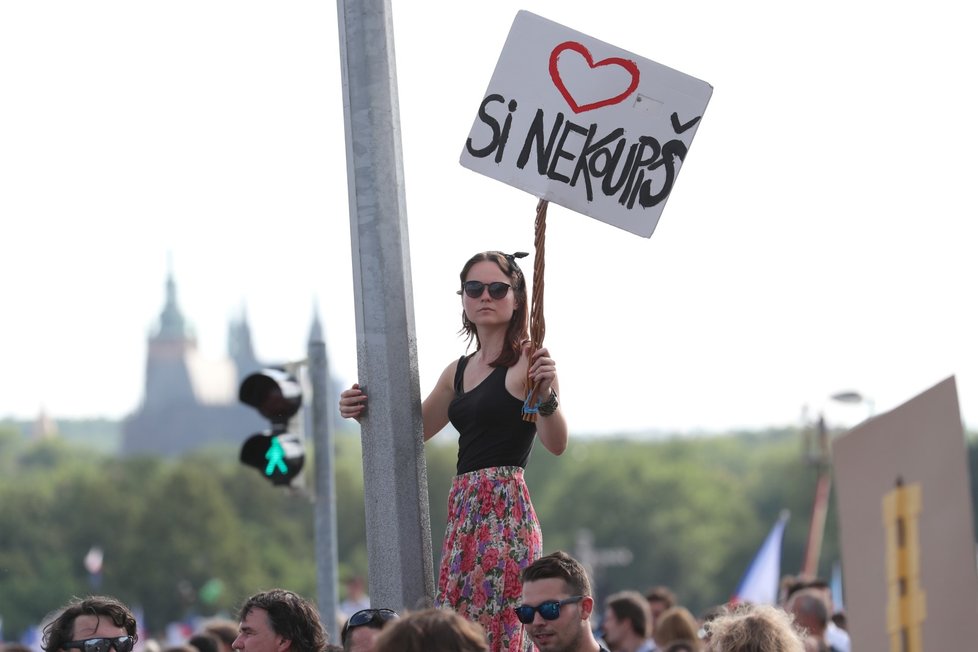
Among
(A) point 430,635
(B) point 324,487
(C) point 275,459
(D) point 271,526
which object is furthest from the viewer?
(D) point 271,526

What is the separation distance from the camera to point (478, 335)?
5777mm

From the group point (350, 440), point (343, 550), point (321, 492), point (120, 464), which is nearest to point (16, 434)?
point (350, 440)

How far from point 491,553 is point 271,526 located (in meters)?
104

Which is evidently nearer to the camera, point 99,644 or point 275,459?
point 99,644

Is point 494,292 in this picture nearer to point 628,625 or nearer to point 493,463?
point 493,463

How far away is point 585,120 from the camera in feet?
18.3

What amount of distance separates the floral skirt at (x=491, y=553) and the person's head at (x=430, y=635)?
171cm

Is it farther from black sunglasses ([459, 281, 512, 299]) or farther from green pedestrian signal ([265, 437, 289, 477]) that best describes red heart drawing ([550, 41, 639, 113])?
green pedestrian signal ([265, 437, 289, 477])

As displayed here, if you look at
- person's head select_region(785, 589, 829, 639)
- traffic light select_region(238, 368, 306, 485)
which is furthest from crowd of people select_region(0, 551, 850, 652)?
traffic light select_region(238, 368, 306, 485)

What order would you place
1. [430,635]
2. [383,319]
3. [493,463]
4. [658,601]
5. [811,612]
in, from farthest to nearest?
1. [658,601]
2. [811,612]
3. [493,463]
4. [383,319]
5. [430,635]

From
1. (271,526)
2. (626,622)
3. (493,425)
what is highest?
(271,526)

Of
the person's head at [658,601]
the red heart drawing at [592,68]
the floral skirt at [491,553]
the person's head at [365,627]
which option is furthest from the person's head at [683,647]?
the red heart drawing at [592,68]

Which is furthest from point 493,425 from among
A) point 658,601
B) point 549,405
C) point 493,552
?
point 658,601

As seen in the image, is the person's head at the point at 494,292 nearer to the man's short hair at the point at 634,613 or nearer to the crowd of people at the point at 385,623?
the crowd of people at the point at 385,623
